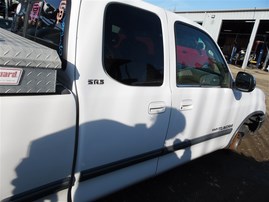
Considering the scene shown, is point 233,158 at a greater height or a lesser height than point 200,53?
lesser

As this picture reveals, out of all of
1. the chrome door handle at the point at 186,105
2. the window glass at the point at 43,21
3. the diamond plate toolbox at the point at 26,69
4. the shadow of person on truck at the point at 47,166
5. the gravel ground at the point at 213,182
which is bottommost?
the gravel ground at the point at 213,182

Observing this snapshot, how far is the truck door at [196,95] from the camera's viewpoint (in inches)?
102

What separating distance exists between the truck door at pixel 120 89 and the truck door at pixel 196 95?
0.19 metres

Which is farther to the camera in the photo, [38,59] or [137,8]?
[137,8]

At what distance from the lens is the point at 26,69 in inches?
57.6

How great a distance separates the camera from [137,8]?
222cm

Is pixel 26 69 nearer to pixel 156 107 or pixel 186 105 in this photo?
pixel 156 107

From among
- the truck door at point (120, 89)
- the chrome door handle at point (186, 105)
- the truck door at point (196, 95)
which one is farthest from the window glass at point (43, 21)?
the chrome door handle at point (186, 105)

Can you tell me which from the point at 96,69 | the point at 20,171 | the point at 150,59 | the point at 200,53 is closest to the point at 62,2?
the point at 96,69

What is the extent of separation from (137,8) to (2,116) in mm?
1325

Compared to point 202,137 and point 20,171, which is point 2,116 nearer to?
point 20,171

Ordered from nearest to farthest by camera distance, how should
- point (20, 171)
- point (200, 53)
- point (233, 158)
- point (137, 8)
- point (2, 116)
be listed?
1. point (2, 116)
2. point (20, 171)
3. point (137, 8)
4. point (200, 53)
5. point (233, 158)

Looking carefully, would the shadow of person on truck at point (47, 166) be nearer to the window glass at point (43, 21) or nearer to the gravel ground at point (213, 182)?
the window glass at point (43, 21)

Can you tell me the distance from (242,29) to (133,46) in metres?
33.1
